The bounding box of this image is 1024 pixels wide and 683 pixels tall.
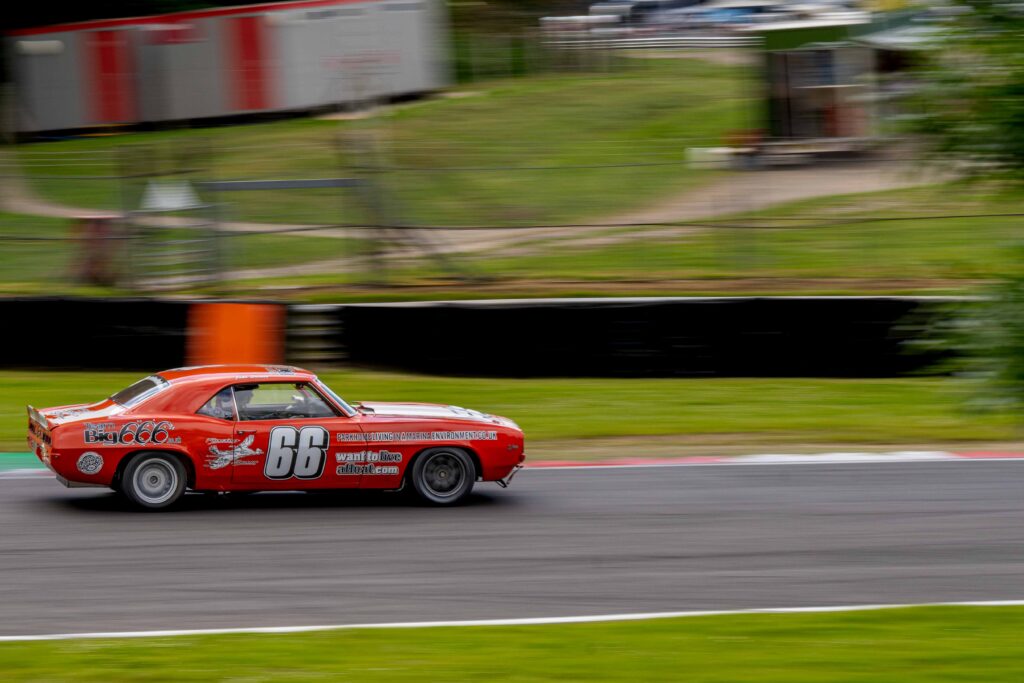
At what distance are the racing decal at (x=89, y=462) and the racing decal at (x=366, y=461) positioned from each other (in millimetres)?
1695

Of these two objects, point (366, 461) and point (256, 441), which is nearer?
point (256, 441)

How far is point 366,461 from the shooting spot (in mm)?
10102

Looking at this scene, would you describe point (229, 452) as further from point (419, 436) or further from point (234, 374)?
point (419, 436)

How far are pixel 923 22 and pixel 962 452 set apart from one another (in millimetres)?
7386

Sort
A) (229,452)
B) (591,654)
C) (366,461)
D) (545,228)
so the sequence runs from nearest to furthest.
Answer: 1. (591,654)
2. (229,452)
3. (366,461)
4. (545,228)

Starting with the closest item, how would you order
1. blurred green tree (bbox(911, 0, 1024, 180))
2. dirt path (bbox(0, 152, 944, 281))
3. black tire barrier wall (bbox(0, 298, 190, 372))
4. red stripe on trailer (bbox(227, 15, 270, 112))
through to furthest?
blurred green tree (bbox(911, 0, 1024, 180)), black tire barrier wall (bbox(0, 298, 190, 372)), dirt path (bbox(0, 152, 944, 281)), red stripe on trailer (bbox(227, 15, 270, 112))

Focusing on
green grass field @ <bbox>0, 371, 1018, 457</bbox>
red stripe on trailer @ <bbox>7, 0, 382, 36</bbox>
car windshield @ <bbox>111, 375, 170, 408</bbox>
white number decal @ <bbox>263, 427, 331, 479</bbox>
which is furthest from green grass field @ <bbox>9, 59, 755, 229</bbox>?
white number decal @ <bbox>263, 427, 331, 479</bbox>

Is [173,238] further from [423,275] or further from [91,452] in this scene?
[91,452]

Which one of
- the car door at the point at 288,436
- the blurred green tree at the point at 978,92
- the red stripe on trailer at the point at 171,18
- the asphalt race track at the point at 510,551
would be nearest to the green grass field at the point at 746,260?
the asphalt race track at the point at 510,551

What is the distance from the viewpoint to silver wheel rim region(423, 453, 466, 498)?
→ 10.4m

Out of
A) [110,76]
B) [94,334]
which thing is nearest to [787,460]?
[94,334]

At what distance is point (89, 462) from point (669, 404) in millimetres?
7385

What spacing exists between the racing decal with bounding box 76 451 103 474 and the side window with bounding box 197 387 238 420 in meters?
0.79

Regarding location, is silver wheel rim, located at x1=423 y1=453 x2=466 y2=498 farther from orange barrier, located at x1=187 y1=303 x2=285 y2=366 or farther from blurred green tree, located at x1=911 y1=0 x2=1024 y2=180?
orange barrier, located at x1=187 y1=303 x2=285 y2=366
